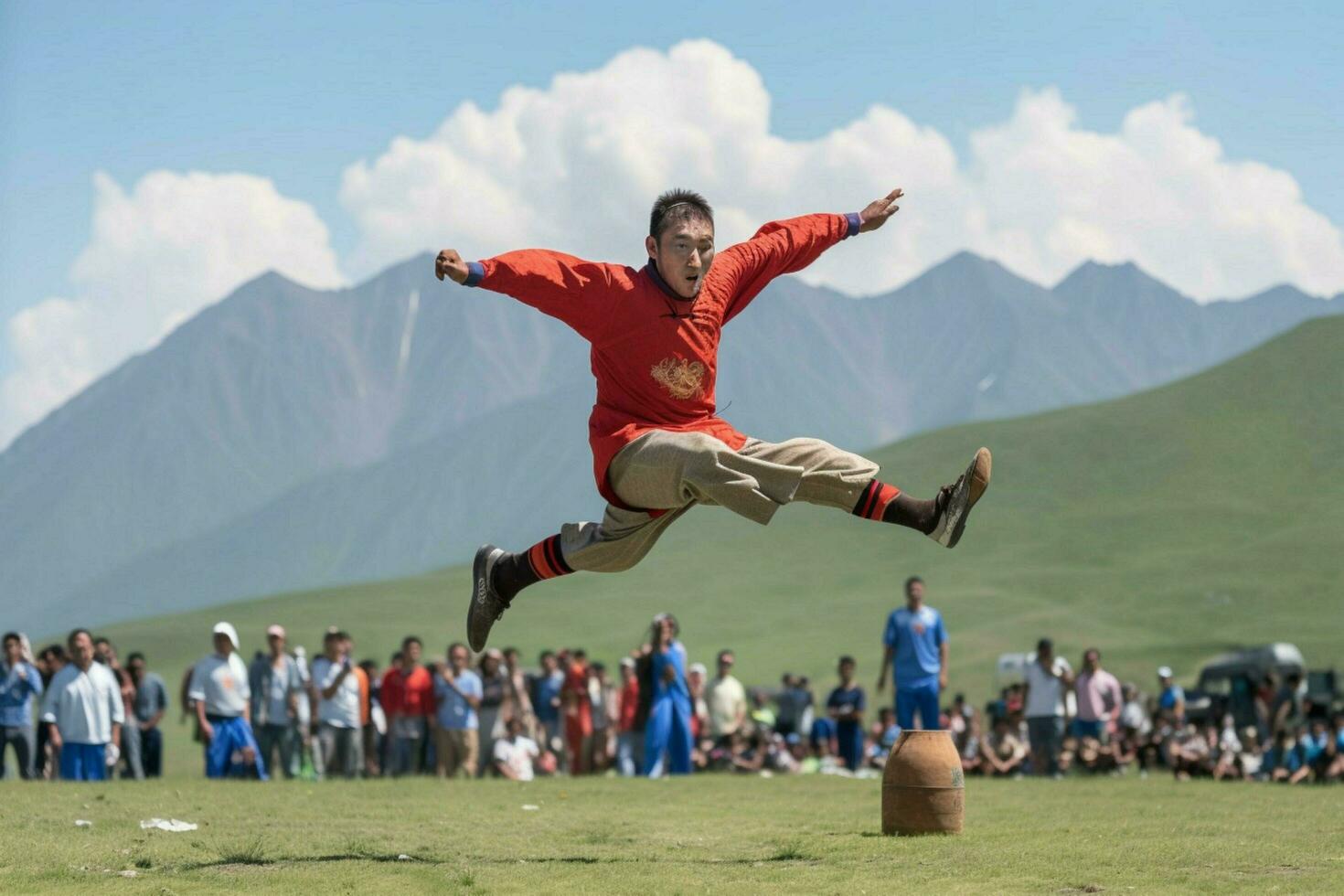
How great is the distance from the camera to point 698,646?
101m

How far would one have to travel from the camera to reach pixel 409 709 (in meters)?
21.7


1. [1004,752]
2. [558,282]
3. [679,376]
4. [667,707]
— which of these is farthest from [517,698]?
[558,282]

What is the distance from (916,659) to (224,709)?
7.73 meters

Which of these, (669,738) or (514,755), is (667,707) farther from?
(514,755)

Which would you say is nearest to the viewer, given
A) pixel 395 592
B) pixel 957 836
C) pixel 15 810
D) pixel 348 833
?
pixel 957 836

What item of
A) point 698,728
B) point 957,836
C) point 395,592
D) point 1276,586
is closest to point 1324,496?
point 1276,586

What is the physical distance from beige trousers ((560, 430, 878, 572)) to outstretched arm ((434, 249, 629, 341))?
847 millimetres

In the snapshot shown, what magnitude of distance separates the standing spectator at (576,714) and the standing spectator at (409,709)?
2.06 m

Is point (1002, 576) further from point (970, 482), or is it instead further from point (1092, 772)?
point (970, 482)

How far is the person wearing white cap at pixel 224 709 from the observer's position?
731 inches

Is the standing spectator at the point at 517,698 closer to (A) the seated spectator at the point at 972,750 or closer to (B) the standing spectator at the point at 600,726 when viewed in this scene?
(B) the standing spectator at the point at 600,726

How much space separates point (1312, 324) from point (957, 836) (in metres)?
150

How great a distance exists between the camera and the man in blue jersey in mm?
18734

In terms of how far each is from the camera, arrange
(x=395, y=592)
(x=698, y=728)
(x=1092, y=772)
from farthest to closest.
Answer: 1. (x=395, y=592)
2. (x=698, y=728)
3. (x=1092, y=772)
